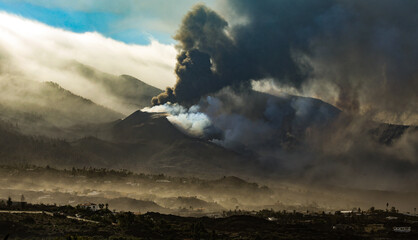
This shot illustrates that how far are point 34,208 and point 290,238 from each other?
8770cm

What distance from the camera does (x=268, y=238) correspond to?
154625 mm

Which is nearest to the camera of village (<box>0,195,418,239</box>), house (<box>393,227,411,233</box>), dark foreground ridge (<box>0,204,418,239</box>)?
dark foreground ridge (<box>0,204,418,239</box>)

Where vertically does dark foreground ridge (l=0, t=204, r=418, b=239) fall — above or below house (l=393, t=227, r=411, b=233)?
below

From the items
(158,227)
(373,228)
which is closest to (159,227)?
(158,227)

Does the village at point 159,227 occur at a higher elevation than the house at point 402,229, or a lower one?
lower

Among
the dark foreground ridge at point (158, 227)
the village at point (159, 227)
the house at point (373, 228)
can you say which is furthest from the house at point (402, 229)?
the house at point (373, 228)

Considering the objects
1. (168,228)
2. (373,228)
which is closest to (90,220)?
(168,228)

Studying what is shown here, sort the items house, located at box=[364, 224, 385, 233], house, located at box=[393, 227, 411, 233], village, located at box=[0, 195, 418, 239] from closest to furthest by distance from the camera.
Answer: village, located at box=[0, 195, 418, 239]
house, located at box=[393, 227, 411, 233]
house, located at box=[364, 224, 385, 233]

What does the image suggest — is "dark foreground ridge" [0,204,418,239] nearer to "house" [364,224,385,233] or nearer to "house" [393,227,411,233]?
"house" [364,224,385,233]

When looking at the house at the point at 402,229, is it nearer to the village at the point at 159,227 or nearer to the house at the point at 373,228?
the village at the point at 159,227

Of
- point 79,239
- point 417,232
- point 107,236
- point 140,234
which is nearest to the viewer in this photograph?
point 79,239

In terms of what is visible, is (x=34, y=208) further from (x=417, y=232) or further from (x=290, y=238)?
(x=417, y=232)

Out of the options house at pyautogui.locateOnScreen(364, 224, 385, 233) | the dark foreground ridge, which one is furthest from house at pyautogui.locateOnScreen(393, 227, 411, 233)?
house at pyautogui.locateOnScreen(364, 224, 385, 233)

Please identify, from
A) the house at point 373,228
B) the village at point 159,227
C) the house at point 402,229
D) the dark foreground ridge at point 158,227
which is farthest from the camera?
the house at point 373,228
